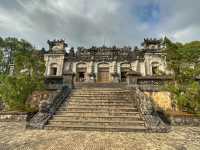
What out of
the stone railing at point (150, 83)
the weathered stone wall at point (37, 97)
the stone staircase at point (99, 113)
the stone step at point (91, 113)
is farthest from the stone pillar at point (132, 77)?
the weathered stone wall at point (37, 97)

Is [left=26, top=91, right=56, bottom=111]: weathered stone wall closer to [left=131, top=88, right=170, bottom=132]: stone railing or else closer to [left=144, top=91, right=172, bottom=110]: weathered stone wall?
[left=131, top=88, right=170, bottom=132]: stone railing

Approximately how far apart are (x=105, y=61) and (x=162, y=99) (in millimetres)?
15457

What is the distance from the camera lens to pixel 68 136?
6.48 metres

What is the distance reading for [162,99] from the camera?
39.4 ft

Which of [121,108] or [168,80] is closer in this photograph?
[121,108]

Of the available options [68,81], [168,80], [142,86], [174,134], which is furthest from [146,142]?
[68,81]

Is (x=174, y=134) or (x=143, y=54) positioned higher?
(x=143, y=54)

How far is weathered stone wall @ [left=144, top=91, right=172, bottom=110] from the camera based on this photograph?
1172 centimetres

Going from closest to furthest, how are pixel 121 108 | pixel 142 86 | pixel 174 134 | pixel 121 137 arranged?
pixel 121 137 < pixel 174 134 < pixel 121 108 < pixel 142 86

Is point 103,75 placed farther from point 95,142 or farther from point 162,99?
point 95,142

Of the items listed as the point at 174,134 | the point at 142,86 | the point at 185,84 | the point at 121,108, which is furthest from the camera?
the point at 142,86

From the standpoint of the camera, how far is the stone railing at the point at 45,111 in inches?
318

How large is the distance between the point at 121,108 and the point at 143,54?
1830 cm

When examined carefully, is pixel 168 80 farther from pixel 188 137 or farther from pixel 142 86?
pixel 188 137
